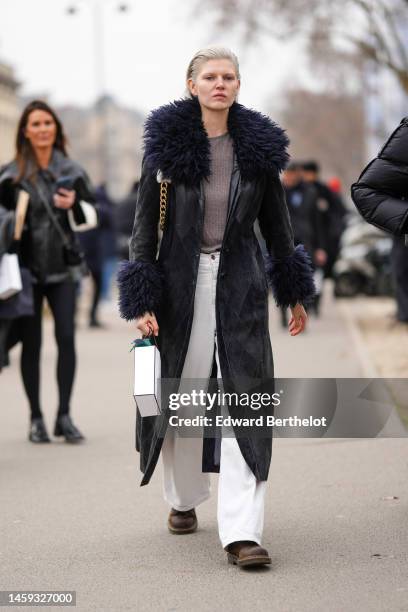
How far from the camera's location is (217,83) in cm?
581

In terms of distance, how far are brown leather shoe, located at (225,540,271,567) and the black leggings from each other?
3660mm

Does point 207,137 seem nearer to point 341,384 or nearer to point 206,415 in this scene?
point 206,415

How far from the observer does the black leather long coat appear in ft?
19.1

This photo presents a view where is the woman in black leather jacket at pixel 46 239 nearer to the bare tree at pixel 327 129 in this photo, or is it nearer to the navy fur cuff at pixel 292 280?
the navy fur cuff at pixel 292 280

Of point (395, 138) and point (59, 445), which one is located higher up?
point (395, 138)

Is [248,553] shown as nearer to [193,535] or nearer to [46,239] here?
[193,535]

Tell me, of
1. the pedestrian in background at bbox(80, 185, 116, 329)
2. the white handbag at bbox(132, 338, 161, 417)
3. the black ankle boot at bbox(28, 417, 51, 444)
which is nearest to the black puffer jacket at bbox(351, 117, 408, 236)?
the white handbag at bbox(132, 338, 161, 417)

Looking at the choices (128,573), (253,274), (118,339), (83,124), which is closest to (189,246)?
(253,274)

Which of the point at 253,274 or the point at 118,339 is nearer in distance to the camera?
the point at 253,274

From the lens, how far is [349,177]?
114125 mm

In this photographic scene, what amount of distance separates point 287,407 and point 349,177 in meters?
109

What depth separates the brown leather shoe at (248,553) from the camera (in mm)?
5562

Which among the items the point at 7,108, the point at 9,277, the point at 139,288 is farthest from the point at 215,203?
the point at 7,108

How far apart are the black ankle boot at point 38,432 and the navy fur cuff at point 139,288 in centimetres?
340
